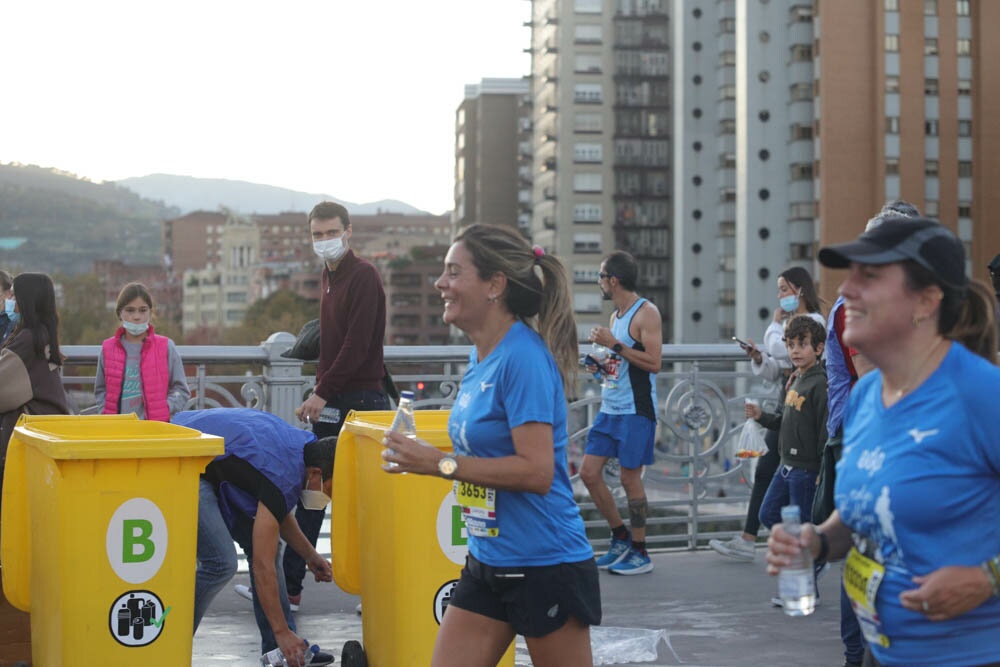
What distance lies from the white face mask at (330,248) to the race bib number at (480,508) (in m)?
3.50

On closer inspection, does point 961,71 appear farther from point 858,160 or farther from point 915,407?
point 915,407

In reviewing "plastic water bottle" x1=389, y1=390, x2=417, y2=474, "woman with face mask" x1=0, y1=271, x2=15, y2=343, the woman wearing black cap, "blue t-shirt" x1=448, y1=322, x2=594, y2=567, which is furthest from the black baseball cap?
"woman with face mask" x1=0, y1=271, x2=15, y2=343

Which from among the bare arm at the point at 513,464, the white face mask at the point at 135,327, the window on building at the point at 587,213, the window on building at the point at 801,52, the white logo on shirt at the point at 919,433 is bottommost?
the bare arm at the point at 513,464

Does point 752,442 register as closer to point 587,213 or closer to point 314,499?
point 314,499

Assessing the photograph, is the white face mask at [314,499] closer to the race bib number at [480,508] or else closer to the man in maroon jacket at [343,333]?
the man in maroon jacket at [343,333]

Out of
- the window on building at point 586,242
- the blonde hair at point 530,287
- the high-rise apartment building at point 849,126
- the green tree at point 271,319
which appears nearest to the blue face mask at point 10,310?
the blonde hair at point 530,287

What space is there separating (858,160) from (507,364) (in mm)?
74635

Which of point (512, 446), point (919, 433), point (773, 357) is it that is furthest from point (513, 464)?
point (773, 357)

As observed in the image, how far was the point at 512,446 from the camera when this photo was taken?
12.5ft

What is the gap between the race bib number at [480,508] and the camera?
12.6 feet

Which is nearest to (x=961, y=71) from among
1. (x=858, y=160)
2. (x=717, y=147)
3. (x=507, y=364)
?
(x=858, y=160)

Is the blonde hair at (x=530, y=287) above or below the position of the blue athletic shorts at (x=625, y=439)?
above

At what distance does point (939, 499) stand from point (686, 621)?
4849 millimetres

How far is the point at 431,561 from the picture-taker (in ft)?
18.2
